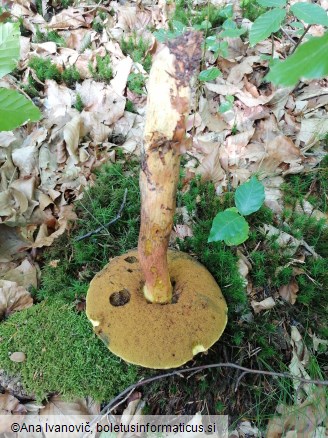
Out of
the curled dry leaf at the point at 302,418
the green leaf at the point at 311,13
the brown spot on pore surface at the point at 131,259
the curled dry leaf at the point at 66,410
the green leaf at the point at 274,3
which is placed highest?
the green leaf at the point at 274,3

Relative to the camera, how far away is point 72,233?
7.44ft

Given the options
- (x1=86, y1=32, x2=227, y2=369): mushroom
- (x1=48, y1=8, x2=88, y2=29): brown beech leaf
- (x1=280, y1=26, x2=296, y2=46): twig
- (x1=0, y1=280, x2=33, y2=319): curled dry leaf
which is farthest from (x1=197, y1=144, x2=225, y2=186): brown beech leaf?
(x1=48, y1=8, x2=88, y2=29): brown beech leaf

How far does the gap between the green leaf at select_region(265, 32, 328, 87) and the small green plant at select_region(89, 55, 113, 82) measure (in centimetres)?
257

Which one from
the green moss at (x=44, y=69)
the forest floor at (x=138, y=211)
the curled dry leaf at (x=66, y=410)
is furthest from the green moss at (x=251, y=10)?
the curled dry leaf at (x=66, y=410)

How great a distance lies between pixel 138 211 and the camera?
228 cm

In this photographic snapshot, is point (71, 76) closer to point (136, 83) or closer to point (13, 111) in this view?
point (136, 83)

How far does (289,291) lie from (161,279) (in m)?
0.83

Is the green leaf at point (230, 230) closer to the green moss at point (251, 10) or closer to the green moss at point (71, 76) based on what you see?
the green moss at point (71, 76)

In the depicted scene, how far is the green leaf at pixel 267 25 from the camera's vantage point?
6.88ft

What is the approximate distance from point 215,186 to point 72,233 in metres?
1.00

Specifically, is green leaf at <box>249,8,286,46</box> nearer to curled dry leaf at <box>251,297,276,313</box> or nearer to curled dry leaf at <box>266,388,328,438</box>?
curled dry leaf at <box>251,297,276,313</box>

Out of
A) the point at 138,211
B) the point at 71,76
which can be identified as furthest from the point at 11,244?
the point at 71,76

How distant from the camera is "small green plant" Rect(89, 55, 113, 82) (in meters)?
3.00

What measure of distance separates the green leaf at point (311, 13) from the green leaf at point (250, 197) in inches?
39.3
